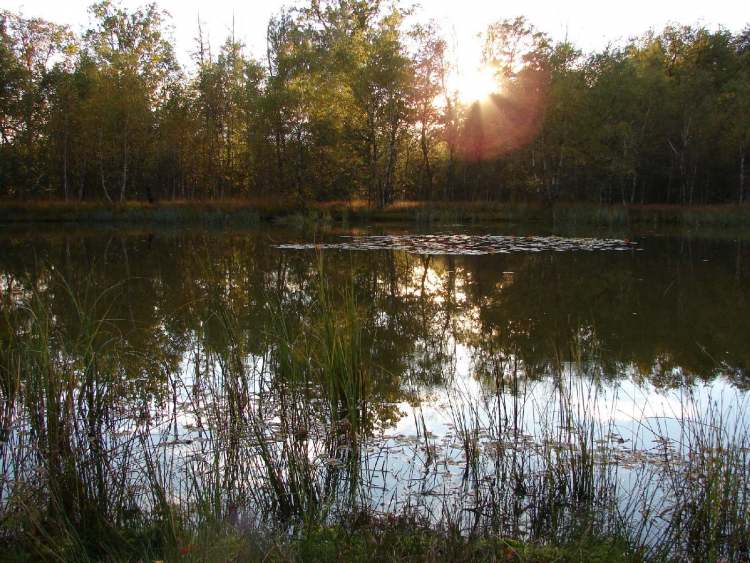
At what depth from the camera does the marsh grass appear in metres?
2.32

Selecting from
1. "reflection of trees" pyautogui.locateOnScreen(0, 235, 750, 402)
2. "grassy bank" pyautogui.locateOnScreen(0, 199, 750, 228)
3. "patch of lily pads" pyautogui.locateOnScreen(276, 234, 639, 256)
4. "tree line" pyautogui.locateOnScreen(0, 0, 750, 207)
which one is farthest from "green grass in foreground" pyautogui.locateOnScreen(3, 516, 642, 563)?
"tree line" pyautogui.locateOnScreen(0, 0, 750, 207)

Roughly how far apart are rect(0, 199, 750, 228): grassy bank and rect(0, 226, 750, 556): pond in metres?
17.3

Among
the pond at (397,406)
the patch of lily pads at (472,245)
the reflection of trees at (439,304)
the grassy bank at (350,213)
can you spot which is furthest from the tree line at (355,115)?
the pond at (397,406)

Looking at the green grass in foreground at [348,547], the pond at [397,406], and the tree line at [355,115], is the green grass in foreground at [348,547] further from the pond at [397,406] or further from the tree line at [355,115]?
the tree line at [355,115]

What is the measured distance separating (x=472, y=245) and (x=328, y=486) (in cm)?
1369

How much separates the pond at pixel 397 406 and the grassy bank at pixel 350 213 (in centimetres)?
1732

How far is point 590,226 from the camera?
2545 centimetres

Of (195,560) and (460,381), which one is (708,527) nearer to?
(195,560)

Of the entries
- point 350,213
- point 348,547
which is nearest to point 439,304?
point 348,547

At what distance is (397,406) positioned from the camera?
4289 mm

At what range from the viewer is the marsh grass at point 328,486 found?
91.4 inches

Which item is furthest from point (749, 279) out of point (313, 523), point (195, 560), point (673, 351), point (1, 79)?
point (1, 79)

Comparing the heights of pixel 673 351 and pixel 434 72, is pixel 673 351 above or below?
below

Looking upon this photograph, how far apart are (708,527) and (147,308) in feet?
22.2
